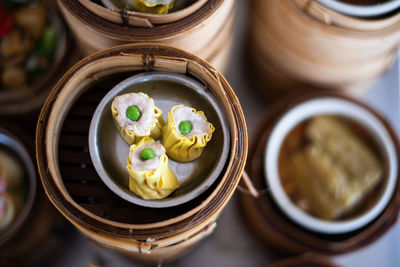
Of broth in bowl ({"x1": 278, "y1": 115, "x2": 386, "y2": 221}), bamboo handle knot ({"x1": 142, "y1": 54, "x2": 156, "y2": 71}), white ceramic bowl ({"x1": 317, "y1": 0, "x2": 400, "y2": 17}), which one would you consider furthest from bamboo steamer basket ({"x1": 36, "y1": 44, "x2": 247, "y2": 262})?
broth in bowl ({"x1": 278, "y1": 115, "x2": 386, "y2": 221})

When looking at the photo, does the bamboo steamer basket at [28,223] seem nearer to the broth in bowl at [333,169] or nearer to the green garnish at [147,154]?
the green garnish at [147,154]

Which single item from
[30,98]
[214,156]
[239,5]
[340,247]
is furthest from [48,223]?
[239,5]

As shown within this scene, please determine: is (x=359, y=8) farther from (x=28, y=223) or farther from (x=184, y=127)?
(x=28, y=223)

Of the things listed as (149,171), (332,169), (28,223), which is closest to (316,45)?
(332,169)

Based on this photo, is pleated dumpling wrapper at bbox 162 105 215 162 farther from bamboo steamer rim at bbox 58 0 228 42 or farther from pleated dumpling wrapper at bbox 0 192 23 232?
pleated dumpling wrapper at bbox 0 192 23 232

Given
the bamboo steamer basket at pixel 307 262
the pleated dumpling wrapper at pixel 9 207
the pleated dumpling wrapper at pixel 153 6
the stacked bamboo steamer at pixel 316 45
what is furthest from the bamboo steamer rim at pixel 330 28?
the pleated dumpling wrapper at pixel 9 207
